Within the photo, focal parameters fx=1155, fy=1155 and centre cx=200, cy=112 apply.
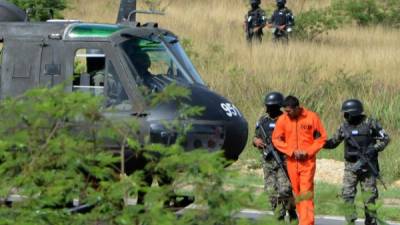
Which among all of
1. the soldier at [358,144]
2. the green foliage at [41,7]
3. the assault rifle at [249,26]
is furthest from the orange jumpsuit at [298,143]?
the assault rifle at [249,26]

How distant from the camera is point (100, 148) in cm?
615

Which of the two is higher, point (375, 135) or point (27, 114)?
point (27, 114)

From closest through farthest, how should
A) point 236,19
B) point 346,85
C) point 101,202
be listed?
point 101,202, point 346,85, point 236,19

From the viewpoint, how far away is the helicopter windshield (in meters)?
12.8

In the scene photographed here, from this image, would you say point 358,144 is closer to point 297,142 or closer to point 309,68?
point 297,142

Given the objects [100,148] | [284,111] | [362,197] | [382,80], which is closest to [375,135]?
[284,111]

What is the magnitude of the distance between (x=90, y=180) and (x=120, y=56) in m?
6.77

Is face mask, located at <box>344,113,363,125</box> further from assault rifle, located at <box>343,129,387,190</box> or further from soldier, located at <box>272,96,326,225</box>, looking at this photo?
soldier, located at <box>272,96,326,225</box>

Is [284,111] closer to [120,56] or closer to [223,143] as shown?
[223,143]

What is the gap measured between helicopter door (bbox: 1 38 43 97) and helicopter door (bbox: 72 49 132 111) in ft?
1.53

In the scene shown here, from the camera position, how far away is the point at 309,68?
25.7 m

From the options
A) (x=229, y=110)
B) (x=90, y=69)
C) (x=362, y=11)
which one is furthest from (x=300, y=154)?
(x=362, y=11)

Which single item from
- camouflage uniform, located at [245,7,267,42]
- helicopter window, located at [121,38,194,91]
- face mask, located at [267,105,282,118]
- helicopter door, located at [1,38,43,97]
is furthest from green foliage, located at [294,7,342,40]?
helicopter door, located at [1,38,43,97]

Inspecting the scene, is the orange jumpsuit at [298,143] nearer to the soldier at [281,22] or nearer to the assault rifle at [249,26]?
the soldier at [281,22]
